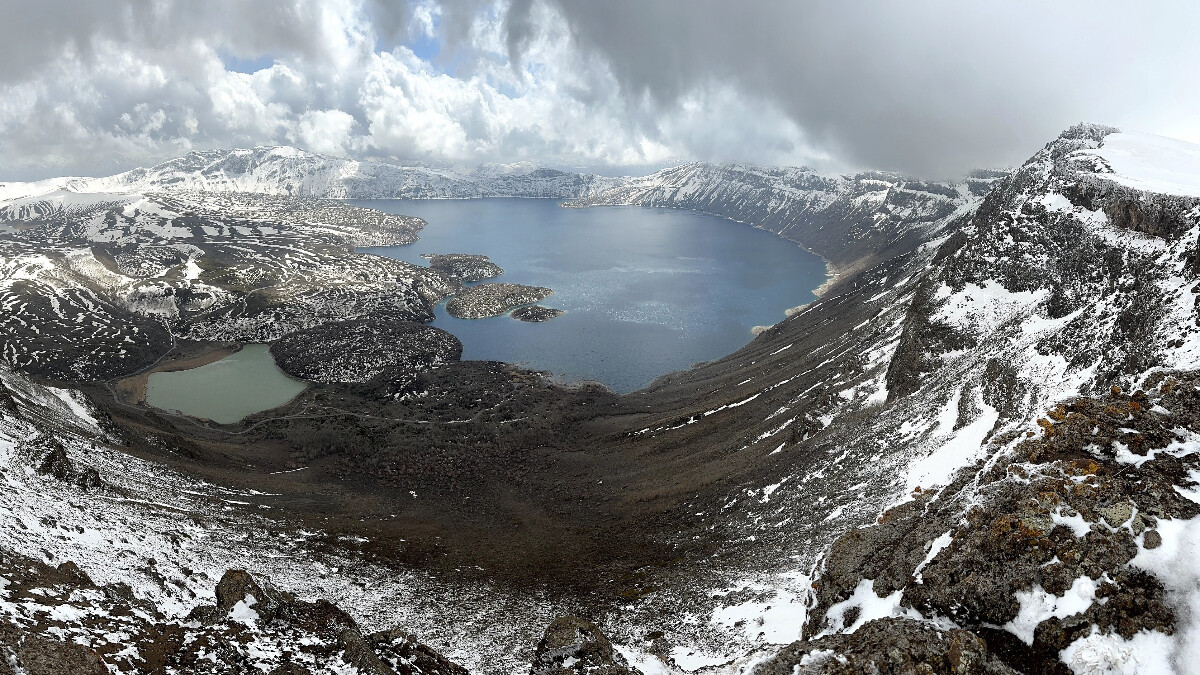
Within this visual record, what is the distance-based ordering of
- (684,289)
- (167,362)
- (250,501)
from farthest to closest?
(684,289) < (167,362) < (250,501)

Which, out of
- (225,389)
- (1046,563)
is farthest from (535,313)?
(1046,563)

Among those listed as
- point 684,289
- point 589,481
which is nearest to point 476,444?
point 589,481

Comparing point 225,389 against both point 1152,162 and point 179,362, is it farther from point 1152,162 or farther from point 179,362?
point 1152,162

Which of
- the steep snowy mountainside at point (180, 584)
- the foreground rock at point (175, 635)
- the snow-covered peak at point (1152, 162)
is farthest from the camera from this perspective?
the snow-covered peak at point (1152, 162)

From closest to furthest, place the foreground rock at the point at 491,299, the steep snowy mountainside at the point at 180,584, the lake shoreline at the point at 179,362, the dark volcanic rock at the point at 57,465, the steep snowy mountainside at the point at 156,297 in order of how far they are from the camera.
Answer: the steep snowy mountainside at the point at 180,584 → the dark volcanic rock at the point at 57,465 → the lake shoreline at the point at 179,362 → the steep snowy mountainside at the point at 156,297 → the foreground rock at the point at 491,299

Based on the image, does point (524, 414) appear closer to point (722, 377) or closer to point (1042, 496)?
point (722, 377)

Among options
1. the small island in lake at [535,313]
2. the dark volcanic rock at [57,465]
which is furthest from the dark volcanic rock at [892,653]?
the small island in lake at [535,313]

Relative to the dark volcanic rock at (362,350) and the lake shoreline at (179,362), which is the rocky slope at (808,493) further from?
the lake shoreline at (179,362)
